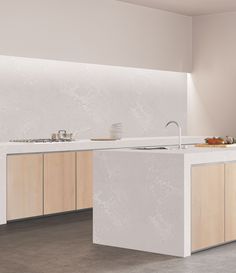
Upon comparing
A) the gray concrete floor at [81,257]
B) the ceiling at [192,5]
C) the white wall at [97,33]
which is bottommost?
the gray concrete floor at [81,257]

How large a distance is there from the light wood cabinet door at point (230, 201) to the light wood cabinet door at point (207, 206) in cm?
7

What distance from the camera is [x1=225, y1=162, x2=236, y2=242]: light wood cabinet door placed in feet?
18.5

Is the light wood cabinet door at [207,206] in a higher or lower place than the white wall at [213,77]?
lower

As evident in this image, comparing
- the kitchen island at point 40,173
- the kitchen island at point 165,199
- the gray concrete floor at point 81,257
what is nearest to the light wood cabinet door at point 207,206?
the kitchen island at point 165,199

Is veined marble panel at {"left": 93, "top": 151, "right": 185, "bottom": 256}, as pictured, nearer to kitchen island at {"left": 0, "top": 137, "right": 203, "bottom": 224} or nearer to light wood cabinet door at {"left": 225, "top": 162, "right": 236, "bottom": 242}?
light wood cabinet door at {"left": 225, "top": 162, "right": 236, "bottom": 242}

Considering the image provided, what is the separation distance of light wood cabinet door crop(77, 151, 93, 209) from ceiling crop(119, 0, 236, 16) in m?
2.33

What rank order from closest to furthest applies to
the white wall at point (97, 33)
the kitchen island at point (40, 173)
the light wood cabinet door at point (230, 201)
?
the light wood cabinet door at point (230, 201) < the kitchen island at point (40, 173) < the white wall at point (97, 33)

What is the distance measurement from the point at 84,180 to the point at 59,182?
1.24ft

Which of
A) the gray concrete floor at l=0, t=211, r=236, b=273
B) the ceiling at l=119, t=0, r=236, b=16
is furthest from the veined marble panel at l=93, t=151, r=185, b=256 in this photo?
the ceiling at l=119, t=0, r=236, b=16

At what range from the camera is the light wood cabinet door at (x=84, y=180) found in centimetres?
745

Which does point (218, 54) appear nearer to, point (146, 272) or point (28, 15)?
point (28, 15)

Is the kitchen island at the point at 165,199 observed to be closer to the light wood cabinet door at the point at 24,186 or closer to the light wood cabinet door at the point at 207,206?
the light wood cabinet door at the point at 207,206

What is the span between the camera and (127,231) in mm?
5465

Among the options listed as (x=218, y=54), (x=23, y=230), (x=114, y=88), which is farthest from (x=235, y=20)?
(x=23, y=230)
